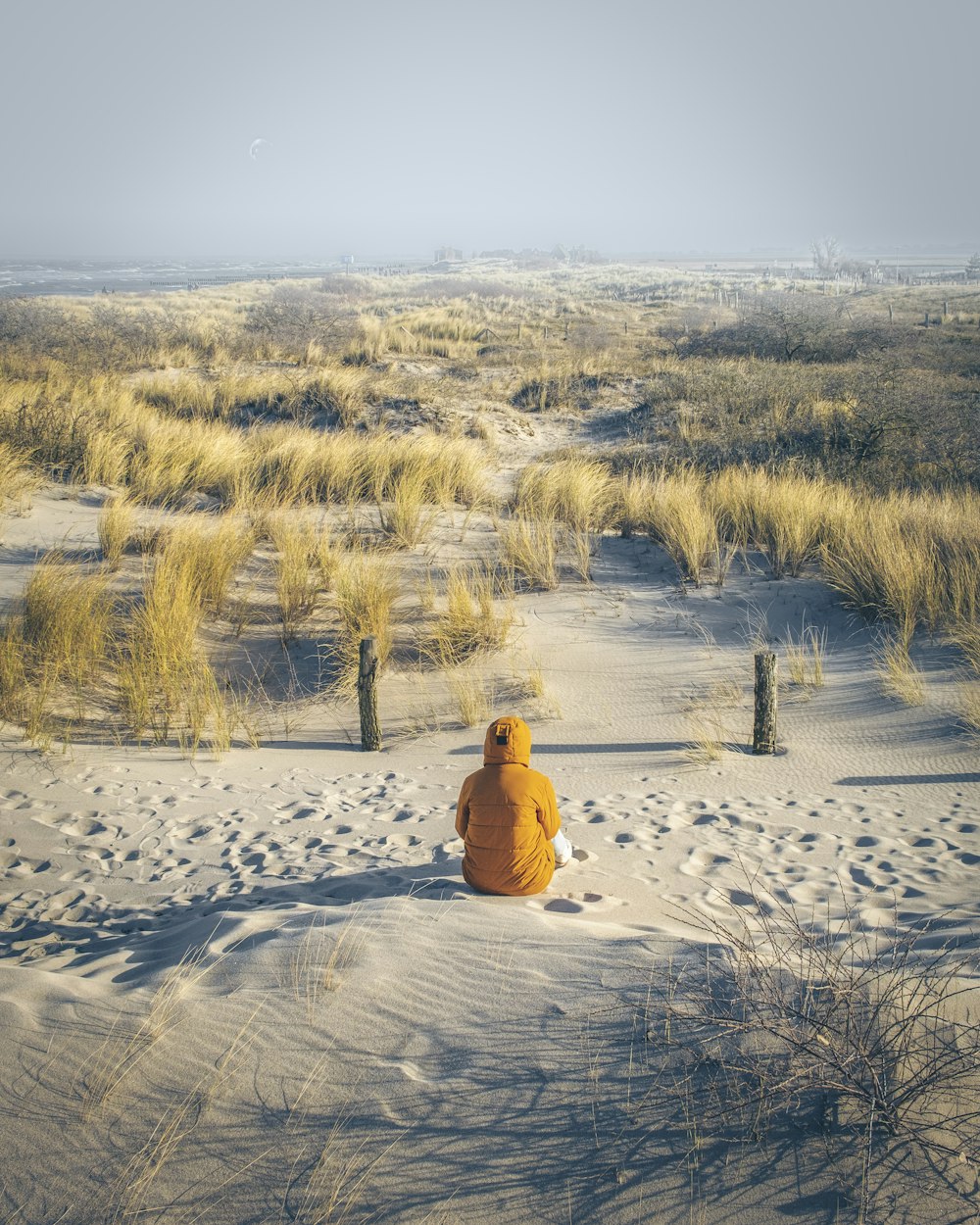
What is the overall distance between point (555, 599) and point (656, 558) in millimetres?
1621

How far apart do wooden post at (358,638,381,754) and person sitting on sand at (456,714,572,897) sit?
2.24 metres

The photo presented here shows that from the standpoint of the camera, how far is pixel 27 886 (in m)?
4.03

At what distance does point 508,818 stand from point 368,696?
2522 mm

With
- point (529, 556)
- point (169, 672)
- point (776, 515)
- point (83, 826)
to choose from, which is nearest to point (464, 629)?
point (529, 556)

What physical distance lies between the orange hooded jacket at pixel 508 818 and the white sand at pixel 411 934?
140mm

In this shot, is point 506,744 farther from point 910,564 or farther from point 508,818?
point 910,564

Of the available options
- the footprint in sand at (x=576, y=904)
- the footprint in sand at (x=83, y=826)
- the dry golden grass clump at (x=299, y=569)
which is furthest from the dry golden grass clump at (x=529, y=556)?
the footprint in sand at (x=576, y=904)

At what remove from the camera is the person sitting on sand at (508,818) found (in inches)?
139

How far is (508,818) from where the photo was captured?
3533mm

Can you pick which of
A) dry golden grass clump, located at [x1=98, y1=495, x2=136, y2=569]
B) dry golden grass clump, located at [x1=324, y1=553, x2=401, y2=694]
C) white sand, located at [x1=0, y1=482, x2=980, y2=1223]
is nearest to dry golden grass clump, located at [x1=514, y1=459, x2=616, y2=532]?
dry golden grass clump, located at [x1=324, y1=553, x2=401, y2=694]

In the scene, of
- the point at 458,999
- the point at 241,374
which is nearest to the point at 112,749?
the point at 458,999

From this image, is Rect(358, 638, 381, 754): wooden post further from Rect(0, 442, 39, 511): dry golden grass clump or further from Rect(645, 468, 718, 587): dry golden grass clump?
Rect(0, 442, 39, 511): dry golden grass clump

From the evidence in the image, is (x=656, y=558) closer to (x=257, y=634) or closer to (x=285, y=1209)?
(x=257, y=634)

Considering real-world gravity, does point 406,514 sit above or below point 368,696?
above
